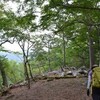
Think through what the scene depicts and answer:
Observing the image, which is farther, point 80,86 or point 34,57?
point 34,57

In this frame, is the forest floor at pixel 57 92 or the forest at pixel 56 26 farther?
the forest floor at pixel 57 92

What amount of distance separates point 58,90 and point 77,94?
168cm

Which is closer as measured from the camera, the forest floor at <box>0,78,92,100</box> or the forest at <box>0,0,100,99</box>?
the forest at <box>0,0,100,99</box>

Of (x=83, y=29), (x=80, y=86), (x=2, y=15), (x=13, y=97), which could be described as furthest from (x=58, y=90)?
(x=2, y=15)

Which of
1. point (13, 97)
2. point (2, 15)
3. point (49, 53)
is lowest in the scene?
point (13, 97)

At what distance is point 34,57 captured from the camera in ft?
122

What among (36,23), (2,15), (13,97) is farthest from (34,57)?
(36,23)

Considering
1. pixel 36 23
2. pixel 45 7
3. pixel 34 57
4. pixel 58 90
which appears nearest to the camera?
pixel 45 7

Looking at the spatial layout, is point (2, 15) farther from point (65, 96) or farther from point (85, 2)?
point (85, 2)

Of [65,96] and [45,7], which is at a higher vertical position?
[45,7]

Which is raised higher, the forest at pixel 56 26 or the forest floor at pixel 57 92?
the forest at pixel 56 26

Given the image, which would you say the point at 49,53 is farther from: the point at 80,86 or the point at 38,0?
the point at 38,0

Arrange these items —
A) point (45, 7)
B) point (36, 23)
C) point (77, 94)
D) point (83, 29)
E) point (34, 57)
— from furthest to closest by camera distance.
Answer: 1. point (34, 57)
2. point (83, 29)
3. point (77, 94)
4. point (36, 23)
5. point (45, 7)

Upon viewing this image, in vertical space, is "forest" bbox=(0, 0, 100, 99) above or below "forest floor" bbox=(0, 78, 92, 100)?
above
